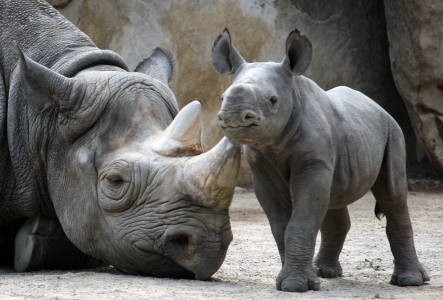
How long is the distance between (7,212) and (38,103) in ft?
2.55

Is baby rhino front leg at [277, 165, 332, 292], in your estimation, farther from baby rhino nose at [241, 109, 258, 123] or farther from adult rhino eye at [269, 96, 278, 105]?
baby rhino nose at [241, 109, 258, 123]

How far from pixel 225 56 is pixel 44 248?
5.42 feet

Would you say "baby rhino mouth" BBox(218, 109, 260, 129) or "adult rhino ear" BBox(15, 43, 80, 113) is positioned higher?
"adult rhino ear" BBox(15, 43, 80, 113)

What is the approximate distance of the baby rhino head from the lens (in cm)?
→ 305

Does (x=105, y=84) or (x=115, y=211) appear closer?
(x=115, y=211)

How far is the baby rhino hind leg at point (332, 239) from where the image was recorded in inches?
165

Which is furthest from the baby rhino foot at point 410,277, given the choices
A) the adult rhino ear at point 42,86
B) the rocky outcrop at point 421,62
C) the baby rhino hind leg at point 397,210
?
A: the rocky outcrop at point 421,62

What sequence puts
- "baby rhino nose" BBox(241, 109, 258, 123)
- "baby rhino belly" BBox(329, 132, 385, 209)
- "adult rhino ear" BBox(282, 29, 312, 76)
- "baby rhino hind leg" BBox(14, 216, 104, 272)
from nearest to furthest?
1. "baby rhino nose" BBox(241, 109, 258, 123)
2. "adult rhino ear" BBox(282, 29, 312, 76)
3. "baby rhino belly" BBox(329, 132, 385, 209)
4. "baby rhino hind leg" BBox(14, 216, 104, 272)

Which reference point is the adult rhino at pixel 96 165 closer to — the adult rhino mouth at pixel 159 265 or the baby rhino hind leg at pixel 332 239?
the adult rhino mouth at pixel 159 265

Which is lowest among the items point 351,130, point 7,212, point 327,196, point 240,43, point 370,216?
point 370,216

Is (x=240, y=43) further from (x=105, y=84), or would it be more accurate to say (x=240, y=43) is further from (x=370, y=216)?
(x=105, y=84)

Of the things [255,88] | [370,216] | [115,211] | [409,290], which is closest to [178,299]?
[115,211]

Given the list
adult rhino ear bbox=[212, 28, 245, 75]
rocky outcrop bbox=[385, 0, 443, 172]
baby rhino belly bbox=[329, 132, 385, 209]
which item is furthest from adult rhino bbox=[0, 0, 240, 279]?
rocky outcrop bbox=[385, 0, 443, 172]

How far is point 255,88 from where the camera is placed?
314 centimetres
